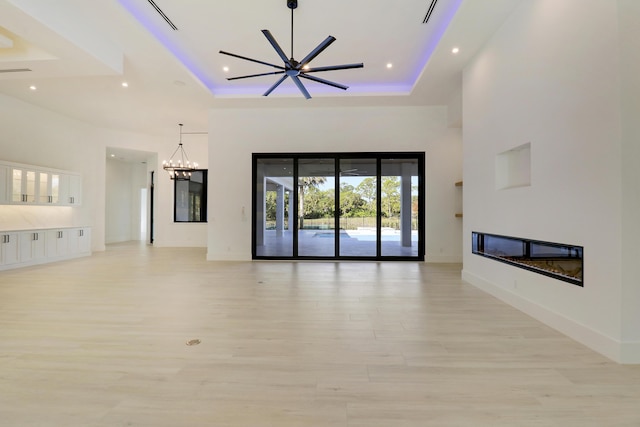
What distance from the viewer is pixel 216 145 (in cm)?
762

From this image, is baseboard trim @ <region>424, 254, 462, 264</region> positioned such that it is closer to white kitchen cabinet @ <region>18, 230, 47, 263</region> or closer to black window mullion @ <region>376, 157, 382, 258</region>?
black window mullion @ <region>376, 157, 382, 258</region>

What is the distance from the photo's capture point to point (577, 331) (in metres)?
2.80

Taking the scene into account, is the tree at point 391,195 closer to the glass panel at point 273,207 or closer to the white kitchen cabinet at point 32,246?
the glass panel at point 273,207

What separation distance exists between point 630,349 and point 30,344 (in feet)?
17.1

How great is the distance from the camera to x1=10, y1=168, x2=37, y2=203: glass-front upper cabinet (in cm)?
648

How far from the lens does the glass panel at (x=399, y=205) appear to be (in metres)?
7.51

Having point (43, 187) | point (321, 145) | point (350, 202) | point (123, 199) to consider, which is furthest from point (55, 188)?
point (350, 202)

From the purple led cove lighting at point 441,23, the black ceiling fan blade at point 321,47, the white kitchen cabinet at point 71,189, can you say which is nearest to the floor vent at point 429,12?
the purple led cove lighting at point 441,23

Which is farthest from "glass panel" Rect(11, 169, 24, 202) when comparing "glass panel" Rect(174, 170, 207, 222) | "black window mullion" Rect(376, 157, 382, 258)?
"black window mullion" Rect(376, 157, 382, 258)

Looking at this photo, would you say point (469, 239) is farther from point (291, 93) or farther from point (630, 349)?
point (291, 93)

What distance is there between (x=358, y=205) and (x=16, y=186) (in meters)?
7.94

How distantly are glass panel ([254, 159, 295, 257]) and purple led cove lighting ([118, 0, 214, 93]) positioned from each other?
2.48m

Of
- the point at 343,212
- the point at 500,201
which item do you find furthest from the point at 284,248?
the point at 500,201

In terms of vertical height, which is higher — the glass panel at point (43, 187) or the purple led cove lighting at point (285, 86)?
the purple led cove lighting at point (285, 86)
